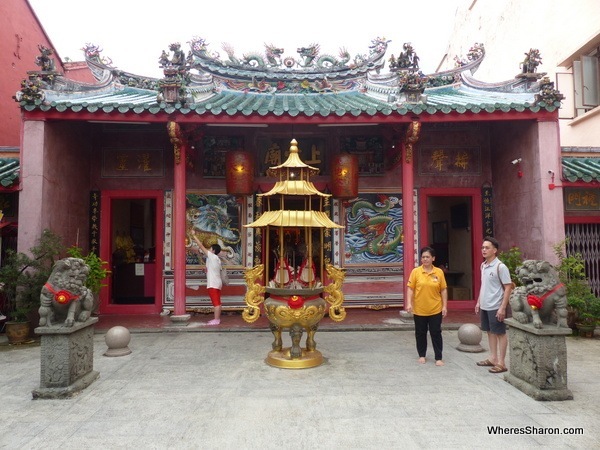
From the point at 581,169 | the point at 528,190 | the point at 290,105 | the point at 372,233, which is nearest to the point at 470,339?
the point at 528,190

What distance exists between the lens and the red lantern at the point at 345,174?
26.8 ft

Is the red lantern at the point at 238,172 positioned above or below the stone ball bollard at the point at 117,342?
above

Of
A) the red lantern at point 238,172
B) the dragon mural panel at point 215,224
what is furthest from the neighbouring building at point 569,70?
the dragon mural panel at point 215,224

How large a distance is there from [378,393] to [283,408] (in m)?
1.04

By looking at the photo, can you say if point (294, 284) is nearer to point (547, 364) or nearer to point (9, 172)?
point (547, 364)

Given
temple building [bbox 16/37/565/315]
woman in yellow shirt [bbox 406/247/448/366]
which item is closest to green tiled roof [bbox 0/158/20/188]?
temple building [bbox 16/37/565/315]

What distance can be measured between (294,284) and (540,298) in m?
2.79

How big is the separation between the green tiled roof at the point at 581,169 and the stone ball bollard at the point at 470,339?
3502 mm

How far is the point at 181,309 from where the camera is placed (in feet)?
24.4

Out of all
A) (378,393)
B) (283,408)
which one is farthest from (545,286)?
(283,408)

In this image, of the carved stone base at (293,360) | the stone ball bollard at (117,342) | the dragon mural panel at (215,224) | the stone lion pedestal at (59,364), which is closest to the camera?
the stone lion pedestal at (59,364)

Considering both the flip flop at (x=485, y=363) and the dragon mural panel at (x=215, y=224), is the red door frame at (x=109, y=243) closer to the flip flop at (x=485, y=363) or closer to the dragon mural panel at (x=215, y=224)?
the dragon mural panel at (x=215, y=224)

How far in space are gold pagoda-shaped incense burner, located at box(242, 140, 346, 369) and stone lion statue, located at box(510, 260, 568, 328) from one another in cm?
208

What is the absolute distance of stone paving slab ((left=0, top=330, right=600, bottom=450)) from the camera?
317 cm
